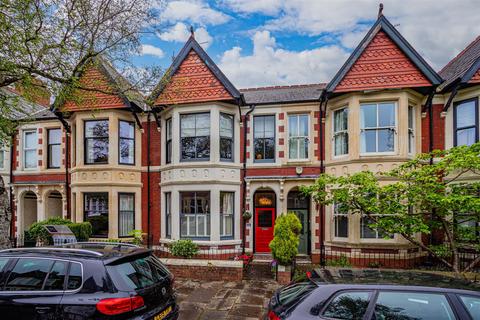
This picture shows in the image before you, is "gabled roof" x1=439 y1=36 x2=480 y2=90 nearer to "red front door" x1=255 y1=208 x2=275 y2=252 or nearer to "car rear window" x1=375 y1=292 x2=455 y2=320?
"red front door" x1=255 y1=208 x2=275 y2=252

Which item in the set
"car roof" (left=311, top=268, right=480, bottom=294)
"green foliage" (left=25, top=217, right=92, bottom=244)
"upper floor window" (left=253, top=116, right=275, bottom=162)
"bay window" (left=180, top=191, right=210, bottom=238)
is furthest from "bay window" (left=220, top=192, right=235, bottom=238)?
"car roof" (left=311, top=268, right=480, bottom=294)

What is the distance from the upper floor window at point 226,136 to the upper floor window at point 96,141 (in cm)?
512

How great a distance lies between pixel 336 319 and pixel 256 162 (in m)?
9.38

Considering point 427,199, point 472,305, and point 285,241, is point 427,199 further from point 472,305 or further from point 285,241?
point 472,305

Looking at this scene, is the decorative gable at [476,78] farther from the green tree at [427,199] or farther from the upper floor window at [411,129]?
the green tree at [427,199]

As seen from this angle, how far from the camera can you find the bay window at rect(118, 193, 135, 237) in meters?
12.6

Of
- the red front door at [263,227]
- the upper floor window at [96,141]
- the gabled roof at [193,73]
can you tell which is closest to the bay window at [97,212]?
the upper floor window at [96,141]

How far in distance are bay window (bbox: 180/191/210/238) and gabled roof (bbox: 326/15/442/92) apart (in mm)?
6461

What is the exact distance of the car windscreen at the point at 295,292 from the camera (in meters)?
3.72

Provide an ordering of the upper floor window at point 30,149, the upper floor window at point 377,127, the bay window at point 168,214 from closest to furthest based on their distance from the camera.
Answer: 1. the upper floor window at point 377,127
2. the bay window at point 168,214
3. the upper floor window at point 30,149

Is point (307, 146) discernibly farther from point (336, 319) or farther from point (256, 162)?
point (336, 319)

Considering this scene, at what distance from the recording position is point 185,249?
1100cm

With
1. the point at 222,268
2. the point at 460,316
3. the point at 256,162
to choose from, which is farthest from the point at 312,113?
the point at 460,316

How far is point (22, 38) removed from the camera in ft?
24.7
